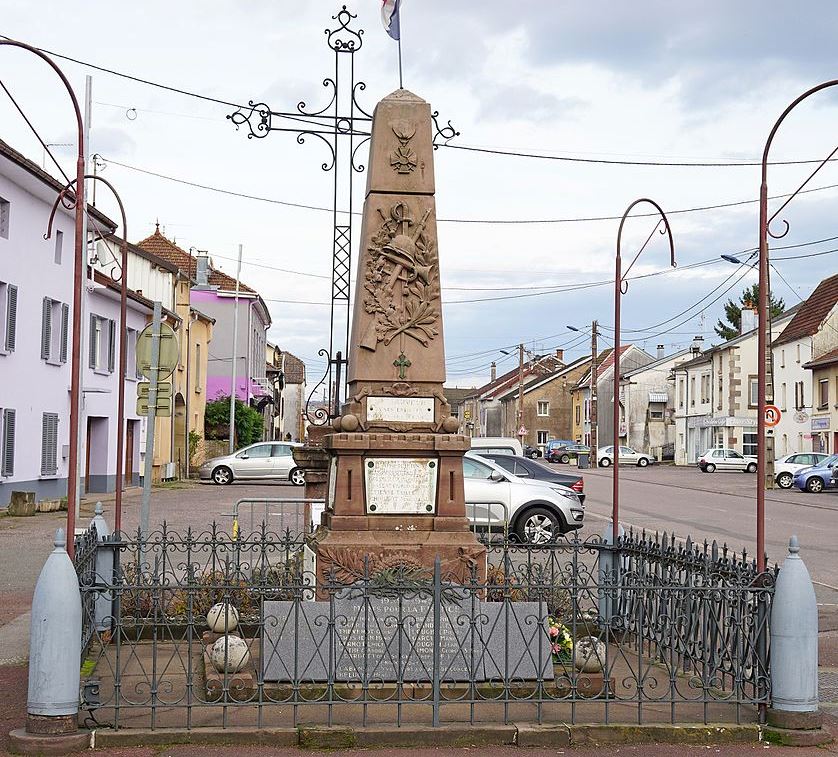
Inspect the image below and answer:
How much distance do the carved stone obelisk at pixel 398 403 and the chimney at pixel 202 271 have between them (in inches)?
2165

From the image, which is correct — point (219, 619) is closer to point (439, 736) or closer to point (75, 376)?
point (75, 376)

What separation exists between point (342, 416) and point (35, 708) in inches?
137

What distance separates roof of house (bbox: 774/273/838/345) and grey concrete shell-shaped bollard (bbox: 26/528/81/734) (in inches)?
2157

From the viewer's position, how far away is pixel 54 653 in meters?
6.66

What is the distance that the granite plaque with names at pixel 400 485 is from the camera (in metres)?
9.19

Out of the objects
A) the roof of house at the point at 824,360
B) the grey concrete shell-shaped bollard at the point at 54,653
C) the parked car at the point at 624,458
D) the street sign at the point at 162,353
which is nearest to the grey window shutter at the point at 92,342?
the street sign at the point at 162,353

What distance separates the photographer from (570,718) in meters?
7.38

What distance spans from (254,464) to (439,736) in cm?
3446

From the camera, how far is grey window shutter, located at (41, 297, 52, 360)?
30.1 m

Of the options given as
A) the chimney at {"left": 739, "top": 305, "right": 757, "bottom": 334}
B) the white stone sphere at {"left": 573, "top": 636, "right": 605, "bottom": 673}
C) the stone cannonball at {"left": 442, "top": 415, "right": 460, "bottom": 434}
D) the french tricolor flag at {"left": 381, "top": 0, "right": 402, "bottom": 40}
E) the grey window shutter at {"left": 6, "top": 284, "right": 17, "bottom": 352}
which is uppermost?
the chimney at {"left": 739, "top": 305, "right": 757, "bottom": 334}

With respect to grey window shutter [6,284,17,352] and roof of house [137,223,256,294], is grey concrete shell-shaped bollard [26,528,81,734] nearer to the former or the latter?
grey window shutter [6,284,17,352]

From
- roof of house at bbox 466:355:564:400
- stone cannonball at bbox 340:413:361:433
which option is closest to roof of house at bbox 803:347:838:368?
stone cannonball at bbox 340:413:361:433

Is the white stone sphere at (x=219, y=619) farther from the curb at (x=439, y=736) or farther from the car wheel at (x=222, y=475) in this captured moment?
the car wheel at (x=222, y=475)

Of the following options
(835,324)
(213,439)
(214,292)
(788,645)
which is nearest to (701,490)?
(835,324)
